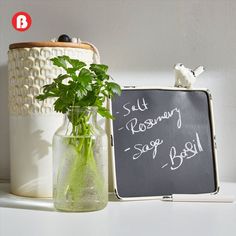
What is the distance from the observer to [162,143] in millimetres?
1000

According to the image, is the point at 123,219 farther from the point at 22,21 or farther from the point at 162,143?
the point at 22,21

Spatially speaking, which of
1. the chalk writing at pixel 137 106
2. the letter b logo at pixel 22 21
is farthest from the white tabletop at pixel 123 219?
the letter b logo at pixel 22 21

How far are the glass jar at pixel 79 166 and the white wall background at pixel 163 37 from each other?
336 millimetres

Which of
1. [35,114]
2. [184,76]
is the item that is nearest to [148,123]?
[184,76]

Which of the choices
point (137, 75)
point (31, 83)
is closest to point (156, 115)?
point (137, 75)

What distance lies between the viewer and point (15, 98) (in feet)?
3.25

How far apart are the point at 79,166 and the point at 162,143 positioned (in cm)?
25

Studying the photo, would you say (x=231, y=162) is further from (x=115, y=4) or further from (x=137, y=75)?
(x=115, y=4)

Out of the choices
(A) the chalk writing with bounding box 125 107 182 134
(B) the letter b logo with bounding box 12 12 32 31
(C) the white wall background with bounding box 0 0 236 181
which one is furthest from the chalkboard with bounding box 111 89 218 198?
(B) the letter b logo with bounding box 12 12 32 31

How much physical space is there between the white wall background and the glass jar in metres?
0.34

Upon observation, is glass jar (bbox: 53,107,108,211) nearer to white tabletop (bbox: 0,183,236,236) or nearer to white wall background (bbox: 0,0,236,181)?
white tabletop (bbox: 0,183,236,236)

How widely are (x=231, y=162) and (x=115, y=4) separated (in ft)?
1.77

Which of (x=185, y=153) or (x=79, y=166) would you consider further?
(x=185, y=153)

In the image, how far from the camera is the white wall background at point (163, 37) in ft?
3.72
